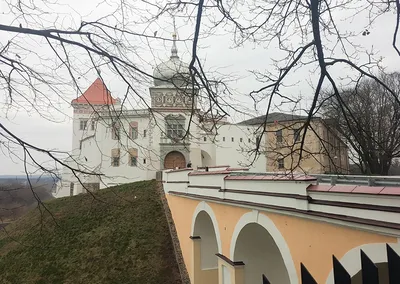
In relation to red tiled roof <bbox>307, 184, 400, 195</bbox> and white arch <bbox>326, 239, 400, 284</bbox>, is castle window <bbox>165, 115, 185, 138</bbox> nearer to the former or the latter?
red tiled roof <bbox>307, 184, 400, 195</bbox>

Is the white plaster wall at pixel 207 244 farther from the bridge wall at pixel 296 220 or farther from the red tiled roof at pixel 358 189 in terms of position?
the red tiled roof at pixel 358 189

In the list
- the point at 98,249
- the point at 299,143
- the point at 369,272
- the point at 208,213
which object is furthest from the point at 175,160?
the point at 369,272

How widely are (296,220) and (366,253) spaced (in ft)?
5.70

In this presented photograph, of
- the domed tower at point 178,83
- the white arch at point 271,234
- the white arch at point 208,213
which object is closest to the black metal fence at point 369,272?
the domed tower at point 178,83

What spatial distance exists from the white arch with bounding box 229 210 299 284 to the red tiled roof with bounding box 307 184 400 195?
141cm

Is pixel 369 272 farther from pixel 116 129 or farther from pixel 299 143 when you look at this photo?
pixel 299 143

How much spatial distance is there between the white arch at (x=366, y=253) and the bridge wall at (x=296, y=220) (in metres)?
0.01

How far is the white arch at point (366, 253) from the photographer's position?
13.0 feet

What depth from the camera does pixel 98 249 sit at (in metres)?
15.8

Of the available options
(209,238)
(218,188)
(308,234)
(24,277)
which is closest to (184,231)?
(209,238)

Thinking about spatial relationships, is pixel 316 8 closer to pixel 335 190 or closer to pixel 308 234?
pixel 335 190

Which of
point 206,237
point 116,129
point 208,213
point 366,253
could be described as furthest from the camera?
point 206,237

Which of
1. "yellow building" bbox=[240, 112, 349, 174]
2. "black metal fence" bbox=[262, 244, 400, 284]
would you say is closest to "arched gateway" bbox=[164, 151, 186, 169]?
"yellow building" bbox=[240, 112, 349, 174]

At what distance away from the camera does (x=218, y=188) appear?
31.5 feet
